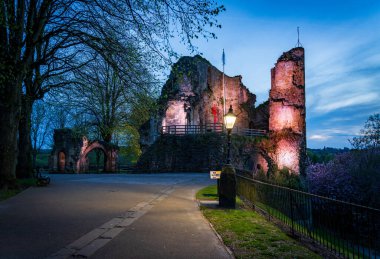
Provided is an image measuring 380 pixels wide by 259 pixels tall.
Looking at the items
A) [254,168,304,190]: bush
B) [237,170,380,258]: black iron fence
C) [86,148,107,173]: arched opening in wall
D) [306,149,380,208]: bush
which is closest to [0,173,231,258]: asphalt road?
[237,170,380,258]: black iron fence

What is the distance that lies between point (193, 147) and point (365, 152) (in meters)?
19.8

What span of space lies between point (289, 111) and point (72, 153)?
103 ft

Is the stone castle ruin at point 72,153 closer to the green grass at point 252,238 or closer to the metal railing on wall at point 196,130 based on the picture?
the metal railing on wall at point 196,130

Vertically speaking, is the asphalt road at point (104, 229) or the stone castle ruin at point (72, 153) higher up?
the stone castle ruin at point (72, 153)

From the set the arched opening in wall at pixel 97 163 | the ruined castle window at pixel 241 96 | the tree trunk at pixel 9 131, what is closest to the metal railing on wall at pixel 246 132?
the ruined castle window at pixel 241 96

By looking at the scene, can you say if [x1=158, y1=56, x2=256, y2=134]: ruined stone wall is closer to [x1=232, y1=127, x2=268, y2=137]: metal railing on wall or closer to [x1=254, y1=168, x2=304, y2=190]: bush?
[x1=232, y1=127, x2=268, y2=137]: metal railing on wall

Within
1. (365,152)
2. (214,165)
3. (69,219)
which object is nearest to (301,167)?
(214,165)

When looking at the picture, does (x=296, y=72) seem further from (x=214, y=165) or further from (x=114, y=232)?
(x=114, y=232)

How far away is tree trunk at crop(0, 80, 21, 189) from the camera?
47.4 ft

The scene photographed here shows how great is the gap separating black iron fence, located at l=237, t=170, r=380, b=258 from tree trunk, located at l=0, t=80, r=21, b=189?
11012 millimetres

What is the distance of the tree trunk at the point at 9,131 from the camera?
14.4m

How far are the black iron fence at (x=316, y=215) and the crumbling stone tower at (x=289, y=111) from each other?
3281 cm

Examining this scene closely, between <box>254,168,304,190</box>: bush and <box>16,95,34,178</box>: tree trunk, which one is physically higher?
<box>16,95,34,178</box>: tree trunk

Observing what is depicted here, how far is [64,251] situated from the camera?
5.50m
